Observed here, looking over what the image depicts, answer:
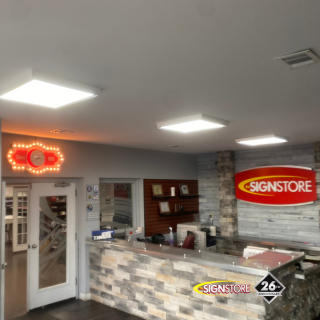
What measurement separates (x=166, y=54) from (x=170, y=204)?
5304 mm

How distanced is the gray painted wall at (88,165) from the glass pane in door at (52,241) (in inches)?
11.0

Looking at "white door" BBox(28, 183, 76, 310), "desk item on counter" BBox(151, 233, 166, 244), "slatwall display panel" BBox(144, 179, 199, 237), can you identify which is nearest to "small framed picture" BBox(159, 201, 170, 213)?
"slatwall display panel" BBox(144, 179, 199, 237)

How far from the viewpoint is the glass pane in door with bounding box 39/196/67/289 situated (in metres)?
5.00

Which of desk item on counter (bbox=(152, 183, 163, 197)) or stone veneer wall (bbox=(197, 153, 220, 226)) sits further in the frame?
stone veneer wall (bbox=(197, 153, 220, 226))

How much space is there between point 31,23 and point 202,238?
5.33m

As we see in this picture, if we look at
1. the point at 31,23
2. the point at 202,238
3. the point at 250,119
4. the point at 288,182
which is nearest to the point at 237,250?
the point at 202,238

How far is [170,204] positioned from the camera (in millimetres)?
6949

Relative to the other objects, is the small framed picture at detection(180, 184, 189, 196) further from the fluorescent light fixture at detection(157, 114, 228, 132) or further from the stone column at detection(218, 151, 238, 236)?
the fluorescent light fixture at detection(157, 114, 228, 132)

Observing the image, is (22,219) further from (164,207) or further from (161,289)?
(161,289)

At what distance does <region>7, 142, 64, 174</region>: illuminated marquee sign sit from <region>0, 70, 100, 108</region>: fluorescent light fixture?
2.05m

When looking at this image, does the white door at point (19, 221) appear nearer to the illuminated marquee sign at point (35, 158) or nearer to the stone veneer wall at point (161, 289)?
the illuminated marquee sign at point (35, 158)

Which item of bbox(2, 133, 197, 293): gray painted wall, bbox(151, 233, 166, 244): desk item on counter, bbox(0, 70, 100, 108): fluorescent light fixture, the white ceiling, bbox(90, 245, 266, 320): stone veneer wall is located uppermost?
the white ceiling

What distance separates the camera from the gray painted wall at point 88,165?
15.7 feet

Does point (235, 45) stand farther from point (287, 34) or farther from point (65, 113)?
point (65, 113)
